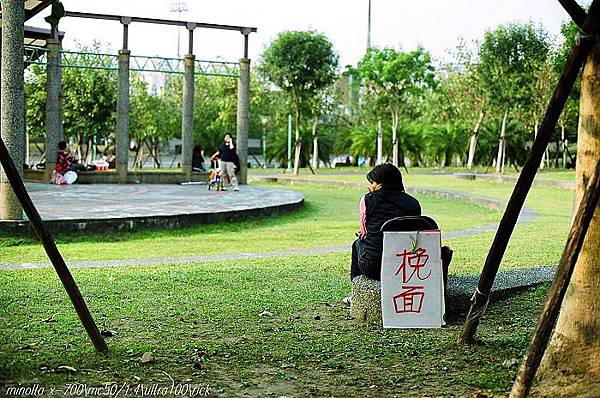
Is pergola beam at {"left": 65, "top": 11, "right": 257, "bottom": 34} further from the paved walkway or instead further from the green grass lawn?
the green grass lawn

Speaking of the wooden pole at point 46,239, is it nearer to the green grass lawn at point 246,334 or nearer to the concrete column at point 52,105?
the green grass lawn at point 246,334

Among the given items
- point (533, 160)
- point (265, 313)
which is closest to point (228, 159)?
point (265, 313)

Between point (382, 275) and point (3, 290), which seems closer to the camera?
point (382, 275)

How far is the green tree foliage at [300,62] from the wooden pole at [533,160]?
3250cm

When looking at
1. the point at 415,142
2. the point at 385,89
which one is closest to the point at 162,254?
the point at 385,89

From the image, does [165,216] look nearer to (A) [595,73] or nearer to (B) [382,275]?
(B) [382,275]

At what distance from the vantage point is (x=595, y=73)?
5375mm

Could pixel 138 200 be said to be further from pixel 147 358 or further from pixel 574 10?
pixel 574 10

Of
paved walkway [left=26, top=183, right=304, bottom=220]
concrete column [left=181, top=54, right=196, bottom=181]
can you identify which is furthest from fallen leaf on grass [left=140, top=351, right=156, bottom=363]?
concrete column [left=181, top=54, right=196, bottom=181]

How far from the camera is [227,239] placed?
1434cm

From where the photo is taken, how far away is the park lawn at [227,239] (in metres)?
12.3

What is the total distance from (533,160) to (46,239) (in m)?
2.97

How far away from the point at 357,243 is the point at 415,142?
152ft

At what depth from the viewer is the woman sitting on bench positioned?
23.9 ft
